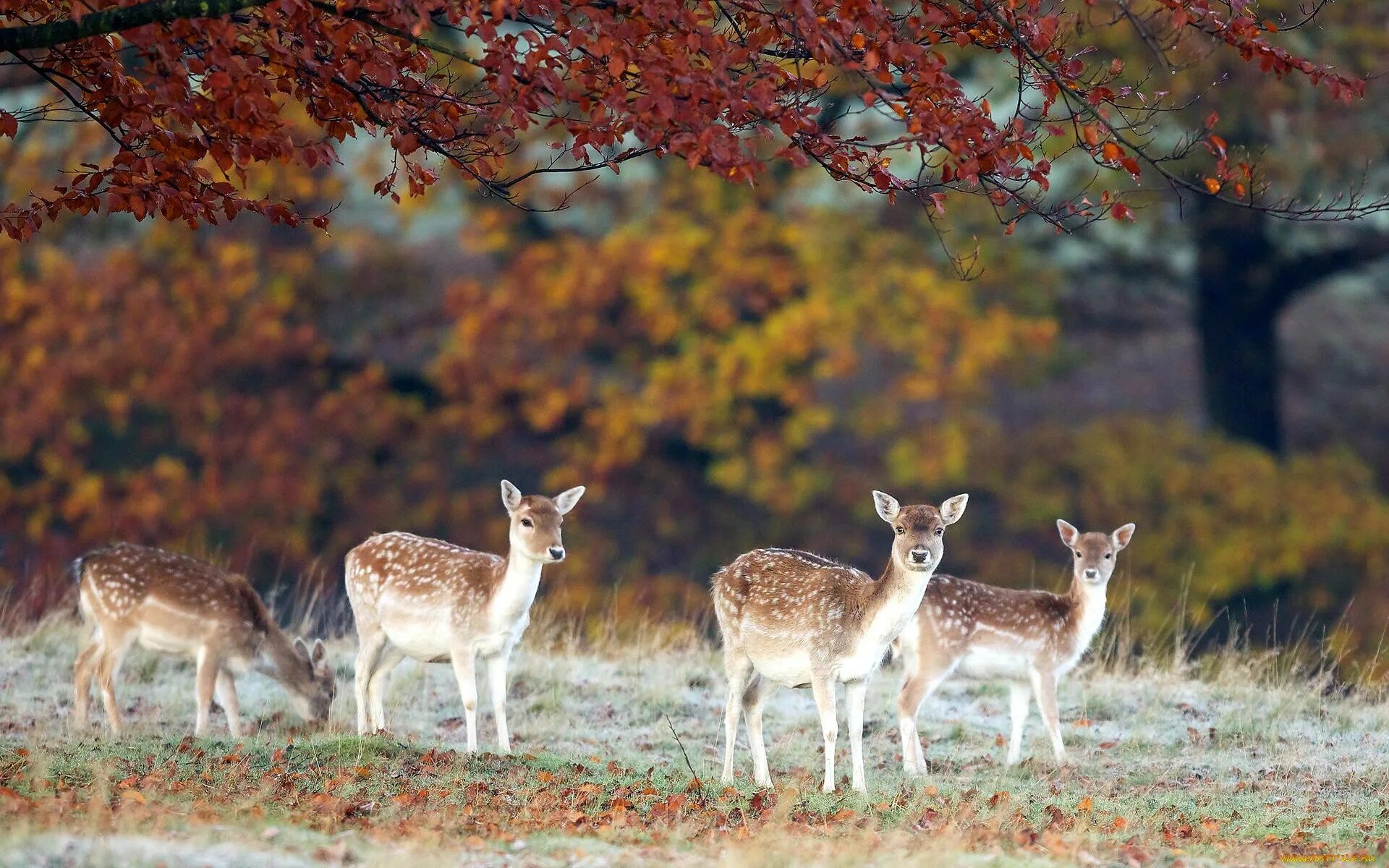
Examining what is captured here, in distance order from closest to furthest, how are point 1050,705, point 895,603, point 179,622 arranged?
point 895,603 → point 1050,705 → point 179,622

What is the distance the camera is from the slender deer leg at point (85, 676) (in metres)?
9.38

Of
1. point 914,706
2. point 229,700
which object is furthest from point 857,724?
point 229,700

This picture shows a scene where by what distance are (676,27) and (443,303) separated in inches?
583

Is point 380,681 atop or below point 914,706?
below

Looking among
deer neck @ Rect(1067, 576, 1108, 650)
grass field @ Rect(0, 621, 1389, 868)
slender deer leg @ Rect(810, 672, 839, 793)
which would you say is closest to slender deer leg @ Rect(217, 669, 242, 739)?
grass field @ Rect(0, 621, 1389, 868)

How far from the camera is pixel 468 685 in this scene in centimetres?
922

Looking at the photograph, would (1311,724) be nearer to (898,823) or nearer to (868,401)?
(898,823)

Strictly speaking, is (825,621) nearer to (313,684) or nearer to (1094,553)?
(1094,553)

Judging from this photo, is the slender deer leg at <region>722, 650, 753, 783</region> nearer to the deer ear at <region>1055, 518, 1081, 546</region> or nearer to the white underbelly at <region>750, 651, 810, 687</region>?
the white underbelly at <region>750, 651, 810, 687</region>

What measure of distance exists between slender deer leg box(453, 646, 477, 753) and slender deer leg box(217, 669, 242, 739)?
1312 mm

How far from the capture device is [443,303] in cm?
2169

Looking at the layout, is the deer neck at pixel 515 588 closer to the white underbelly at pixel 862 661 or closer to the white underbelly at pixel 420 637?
the white underbelly at pixel 420 637

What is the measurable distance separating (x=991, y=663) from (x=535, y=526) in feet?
8.87

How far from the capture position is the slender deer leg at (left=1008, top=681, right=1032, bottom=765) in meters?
9.49
